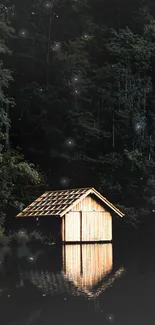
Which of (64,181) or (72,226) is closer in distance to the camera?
(72,226)

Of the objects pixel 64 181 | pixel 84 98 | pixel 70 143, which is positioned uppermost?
pixel 84 98

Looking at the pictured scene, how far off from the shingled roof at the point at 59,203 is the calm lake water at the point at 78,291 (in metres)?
10.9

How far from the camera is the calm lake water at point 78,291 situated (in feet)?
38.5

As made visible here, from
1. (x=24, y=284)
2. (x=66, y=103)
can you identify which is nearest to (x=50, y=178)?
(x=66, y=103)

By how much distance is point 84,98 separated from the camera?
171ft

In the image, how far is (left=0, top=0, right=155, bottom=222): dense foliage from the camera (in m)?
50.1

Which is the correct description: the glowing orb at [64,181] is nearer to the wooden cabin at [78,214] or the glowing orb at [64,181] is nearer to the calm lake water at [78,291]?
the wooden cabin at [78,214]

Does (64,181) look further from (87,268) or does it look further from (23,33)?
(87,268)

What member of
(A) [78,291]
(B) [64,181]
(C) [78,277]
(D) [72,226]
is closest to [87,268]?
(C) [78,277]

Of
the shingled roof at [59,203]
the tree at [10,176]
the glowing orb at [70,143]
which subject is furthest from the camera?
the glowing orb at [70,143]

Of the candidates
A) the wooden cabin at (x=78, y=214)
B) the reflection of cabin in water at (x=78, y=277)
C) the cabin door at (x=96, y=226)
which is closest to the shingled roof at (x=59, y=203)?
the wooden cabin at (x=78, y=214)

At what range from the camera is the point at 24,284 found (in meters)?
16.5

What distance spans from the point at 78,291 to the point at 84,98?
37.9m

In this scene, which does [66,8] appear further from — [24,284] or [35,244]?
[24,284]
